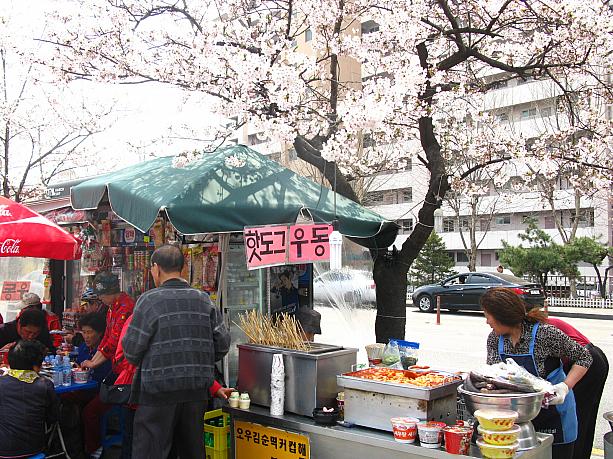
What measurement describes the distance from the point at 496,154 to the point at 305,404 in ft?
16.9

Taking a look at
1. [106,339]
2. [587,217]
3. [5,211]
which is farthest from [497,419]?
[587,217]

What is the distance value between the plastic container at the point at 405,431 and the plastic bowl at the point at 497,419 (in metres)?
0.47

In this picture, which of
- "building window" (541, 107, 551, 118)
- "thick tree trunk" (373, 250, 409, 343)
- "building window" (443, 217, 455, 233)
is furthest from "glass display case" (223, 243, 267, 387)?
"building window" (443, 217, 455, 233)

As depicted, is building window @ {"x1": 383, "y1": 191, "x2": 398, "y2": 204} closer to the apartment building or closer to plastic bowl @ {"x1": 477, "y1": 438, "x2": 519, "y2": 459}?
the apartment building

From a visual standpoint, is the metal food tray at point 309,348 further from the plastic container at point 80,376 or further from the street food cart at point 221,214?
the plastic container at point 80,376

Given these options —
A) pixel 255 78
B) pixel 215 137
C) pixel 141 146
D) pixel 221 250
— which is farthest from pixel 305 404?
pixel 141 146

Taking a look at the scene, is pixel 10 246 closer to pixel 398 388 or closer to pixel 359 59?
pixel 398 388

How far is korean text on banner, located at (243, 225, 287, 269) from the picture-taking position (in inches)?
Result: 209

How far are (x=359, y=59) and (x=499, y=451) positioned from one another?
21.2ft

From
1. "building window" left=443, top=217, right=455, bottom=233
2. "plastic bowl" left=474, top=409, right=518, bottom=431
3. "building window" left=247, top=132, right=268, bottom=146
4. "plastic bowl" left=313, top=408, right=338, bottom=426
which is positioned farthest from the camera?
"building window" left=443, top=217, right=455, bottom=233

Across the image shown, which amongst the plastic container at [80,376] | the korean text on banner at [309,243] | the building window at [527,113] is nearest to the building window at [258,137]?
the korean text on banner at [309,243]

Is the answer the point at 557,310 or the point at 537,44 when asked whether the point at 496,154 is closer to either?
the point at 537,44

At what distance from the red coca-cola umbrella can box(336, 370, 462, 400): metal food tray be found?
3.50 meters

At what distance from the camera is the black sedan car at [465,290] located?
62.4ft
